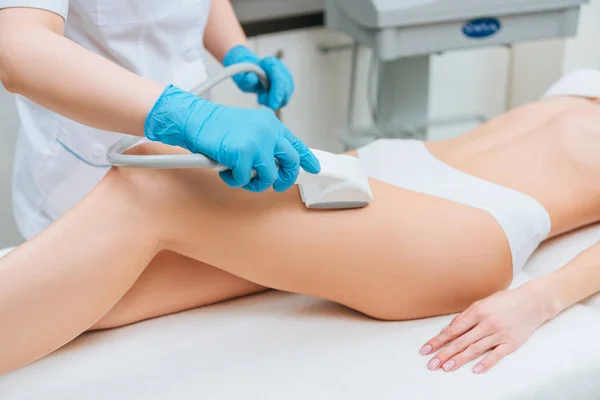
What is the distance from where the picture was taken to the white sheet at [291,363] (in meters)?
0.87

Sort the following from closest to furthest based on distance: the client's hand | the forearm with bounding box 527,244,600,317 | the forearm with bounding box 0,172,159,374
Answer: the forearm with bounding box 0,172,159,374
the client's hand
the forearm with bounding box 527,244,600,317

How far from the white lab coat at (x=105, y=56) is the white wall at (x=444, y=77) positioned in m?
1.08

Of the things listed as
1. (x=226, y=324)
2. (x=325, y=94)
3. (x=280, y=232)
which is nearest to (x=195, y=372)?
(x=226, y=324)

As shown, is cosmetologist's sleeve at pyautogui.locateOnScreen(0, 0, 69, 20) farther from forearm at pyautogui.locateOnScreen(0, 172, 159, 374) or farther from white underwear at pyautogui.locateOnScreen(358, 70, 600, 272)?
white underwear at pyautogui.locateOnScreen(358, 70, 600, 272)

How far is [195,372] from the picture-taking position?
92 cm

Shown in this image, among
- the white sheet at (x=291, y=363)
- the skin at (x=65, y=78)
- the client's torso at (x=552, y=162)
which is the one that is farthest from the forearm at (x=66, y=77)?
the client's torso at (x=552, y=162)

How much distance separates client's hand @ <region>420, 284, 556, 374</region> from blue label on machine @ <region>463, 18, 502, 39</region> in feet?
3.94

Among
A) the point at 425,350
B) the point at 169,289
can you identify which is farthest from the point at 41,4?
the point at 425,350

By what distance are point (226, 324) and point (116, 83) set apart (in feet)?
1.52

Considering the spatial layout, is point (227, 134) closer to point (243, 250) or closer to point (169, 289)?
point (243, 250)

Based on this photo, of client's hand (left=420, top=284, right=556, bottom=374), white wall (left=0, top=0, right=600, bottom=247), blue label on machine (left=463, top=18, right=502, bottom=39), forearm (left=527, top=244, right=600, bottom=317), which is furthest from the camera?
white wall (left=0, top=0, right=600, bottom=247)

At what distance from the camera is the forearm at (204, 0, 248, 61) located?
1480 millimetres

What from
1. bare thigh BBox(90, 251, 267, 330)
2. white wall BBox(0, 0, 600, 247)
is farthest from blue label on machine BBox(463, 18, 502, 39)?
bare thigh BBox(90, 251, 267, 330)

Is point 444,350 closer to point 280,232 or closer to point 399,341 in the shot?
point 399,341
